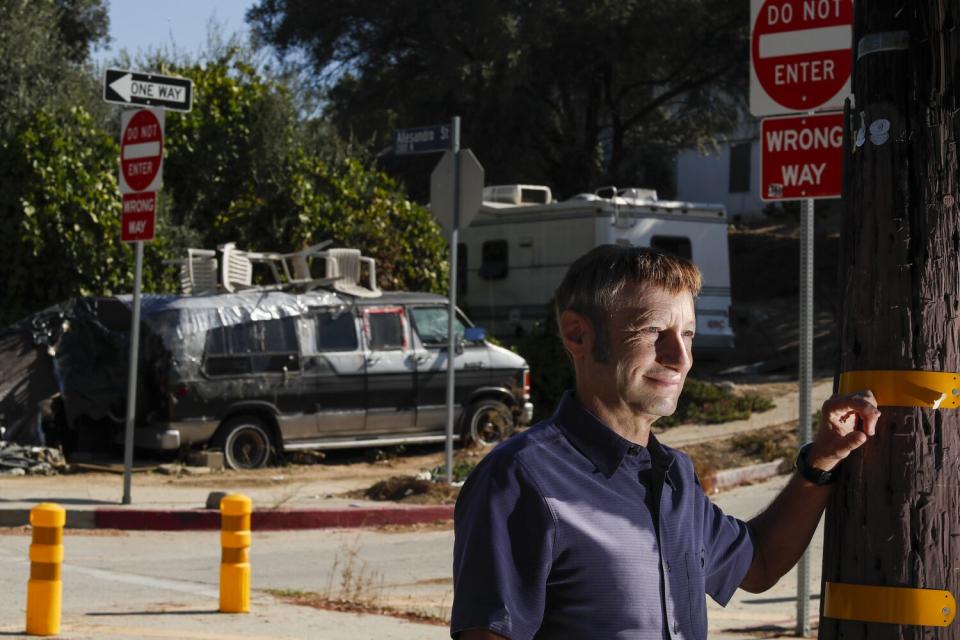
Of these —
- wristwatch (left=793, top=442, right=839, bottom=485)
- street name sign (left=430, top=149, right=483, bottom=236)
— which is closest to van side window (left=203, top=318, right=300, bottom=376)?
street name sign (left=430, top=149, right=483, bottom=236)

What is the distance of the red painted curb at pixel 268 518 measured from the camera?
489 inches

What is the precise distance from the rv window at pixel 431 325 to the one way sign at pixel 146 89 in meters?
5.30

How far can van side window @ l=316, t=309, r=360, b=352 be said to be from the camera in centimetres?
1653

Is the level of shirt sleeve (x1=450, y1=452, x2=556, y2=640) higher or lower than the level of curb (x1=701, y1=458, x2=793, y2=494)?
higher

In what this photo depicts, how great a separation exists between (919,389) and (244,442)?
13425 mm

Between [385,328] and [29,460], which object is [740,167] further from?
[29,460]

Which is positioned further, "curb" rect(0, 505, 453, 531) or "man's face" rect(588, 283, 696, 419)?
"curb" rect(0, 505, 453, 531)

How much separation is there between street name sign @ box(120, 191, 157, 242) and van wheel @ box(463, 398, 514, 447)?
6.06 m

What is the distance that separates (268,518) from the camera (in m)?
12.6

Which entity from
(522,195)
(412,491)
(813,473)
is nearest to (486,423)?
(412,491)

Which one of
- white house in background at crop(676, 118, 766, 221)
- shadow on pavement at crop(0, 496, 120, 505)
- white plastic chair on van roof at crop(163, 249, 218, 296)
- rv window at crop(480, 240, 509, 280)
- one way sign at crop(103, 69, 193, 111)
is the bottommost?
shadow on pavement at crop(0, 496, 120, 505)

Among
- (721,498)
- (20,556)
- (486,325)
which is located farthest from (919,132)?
(486,325)

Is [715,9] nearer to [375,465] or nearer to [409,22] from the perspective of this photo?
[409,22]

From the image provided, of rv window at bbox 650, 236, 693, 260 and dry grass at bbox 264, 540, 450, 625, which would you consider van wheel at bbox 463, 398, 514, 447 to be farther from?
dry grass at bbox 264, 540, 450, 625
